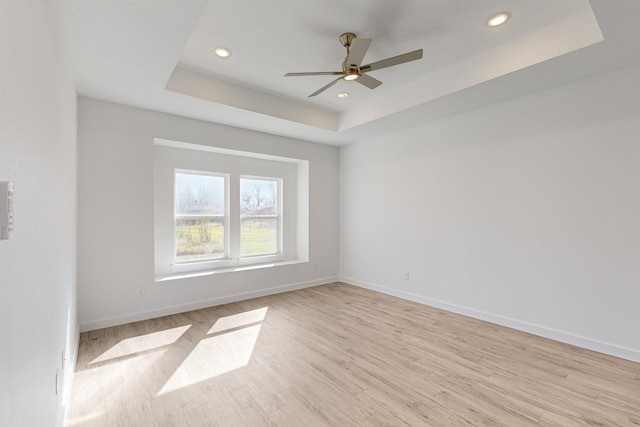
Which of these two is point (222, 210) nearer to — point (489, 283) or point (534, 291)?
point (489, 283)

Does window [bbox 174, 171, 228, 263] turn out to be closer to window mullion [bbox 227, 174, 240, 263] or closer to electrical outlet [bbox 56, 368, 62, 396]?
window mullion [bbox 227, 174, 240, 263]

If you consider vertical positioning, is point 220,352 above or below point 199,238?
below

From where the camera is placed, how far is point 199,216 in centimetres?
455

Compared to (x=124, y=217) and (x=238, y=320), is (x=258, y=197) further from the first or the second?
(x=238, y=320)

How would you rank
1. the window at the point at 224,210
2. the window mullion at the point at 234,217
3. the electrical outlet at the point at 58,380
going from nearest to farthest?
the electrical outlet at the point at 58,380 → the window at the point at 224,210 → the window mullion at the point at 234,217

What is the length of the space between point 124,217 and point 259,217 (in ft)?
7.11

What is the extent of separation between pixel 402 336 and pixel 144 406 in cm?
246

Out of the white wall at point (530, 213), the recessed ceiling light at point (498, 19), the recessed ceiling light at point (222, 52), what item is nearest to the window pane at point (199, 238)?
the recessed ceiling light at point (222, 52)

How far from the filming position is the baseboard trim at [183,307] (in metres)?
3.38

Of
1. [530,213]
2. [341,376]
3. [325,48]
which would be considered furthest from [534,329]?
[325,48]

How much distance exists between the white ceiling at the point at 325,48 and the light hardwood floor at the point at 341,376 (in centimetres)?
272

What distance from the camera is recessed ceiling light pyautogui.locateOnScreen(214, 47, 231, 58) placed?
2924 mm

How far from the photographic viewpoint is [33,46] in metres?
1.17

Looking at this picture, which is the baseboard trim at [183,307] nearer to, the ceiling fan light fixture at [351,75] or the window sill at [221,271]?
the window sill at [221,271]
